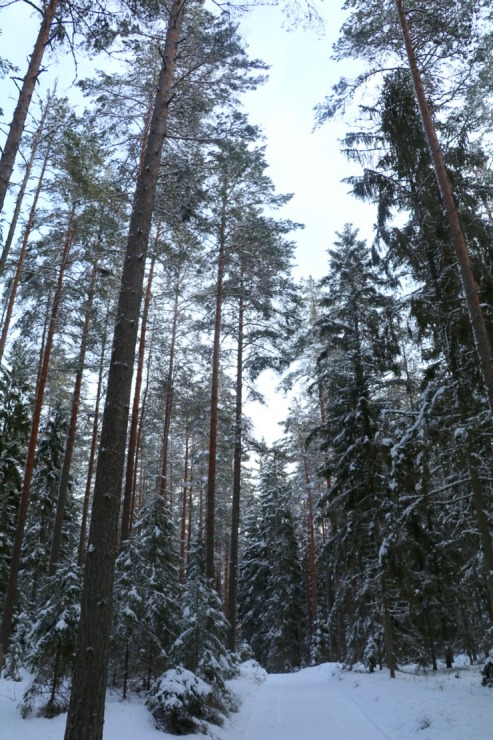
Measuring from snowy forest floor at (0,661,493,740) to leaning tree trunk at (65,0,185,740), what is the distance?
3.29 meters

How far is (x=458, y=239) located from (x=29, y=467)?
1278 cm

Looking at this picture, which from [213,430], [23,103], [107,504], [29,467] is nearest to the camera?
[107,504]

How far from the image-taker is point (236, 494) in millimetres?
16922

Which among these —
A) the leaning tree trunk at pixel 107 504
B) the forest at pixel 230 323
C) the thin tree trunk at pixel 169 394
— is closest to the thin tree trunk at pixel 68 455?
the forest at pixel 230 323

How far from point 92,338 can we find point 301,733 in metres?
13.5

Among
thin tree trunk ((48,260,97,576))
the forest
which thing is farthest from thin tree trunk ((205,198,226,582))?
thin tree trunk ((48,260,97,576))

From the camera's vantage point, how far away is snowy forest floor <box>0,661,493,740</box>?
6.97 metres

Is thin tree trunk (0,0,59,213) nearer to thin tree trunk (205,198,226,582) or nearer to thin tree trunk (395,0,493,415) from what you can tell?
thin tree trunk (395,0,493,415)

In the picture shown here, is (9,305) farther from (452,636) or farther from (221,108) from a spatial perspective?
(452,636)

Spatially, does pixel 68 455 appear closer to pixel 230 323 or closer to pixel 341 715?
pixel 230 323

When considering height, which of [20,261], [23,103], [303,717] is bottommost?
[303,717]

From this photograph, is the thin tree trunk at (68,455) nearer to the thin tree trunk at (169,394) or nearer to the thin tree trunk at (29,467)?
the thin tree trunk at (29,467)

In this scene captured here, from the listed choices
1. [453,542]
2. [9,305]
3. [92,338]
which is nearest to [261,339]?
[92,338]

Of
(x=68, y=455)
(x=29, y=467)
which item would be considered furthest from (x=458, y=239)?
(x=68, y=455)
